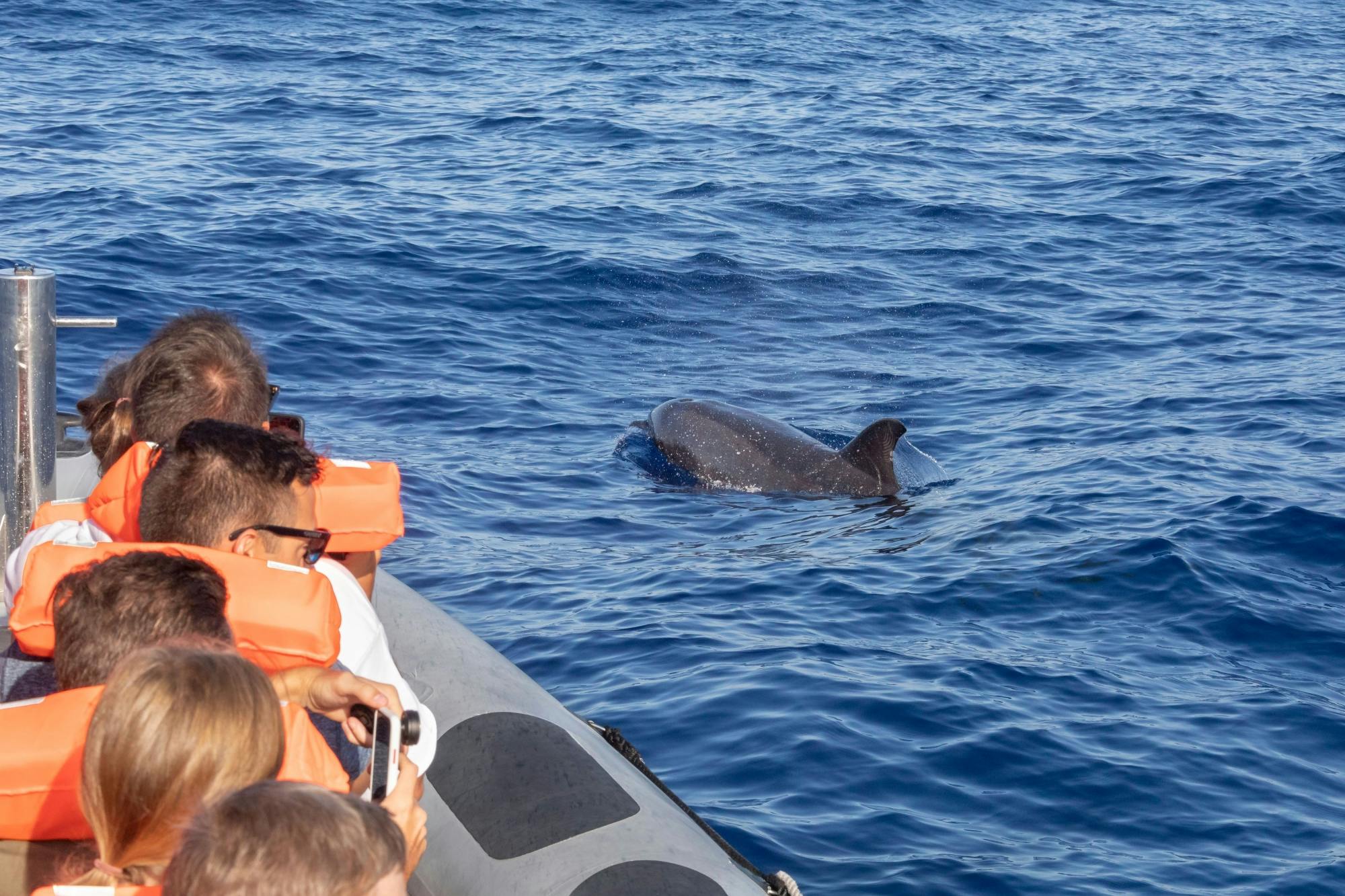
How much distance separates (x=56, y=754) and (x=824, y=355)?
1178cm

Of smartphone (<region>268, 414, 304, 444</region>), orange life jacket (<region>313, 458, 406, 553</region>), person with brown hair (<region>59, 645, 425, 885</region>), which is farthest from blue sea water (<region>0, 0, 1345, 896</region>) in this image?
person with brown hair (<region>59, 645, 425, 885</region>)

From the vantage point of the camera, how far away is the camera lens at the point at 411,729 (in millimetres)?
3127

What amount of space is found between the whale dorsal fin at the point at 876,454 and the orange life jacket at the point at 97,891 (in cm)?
808

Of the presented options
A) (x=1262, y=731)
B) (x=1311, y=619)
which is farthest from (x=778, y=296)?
(x=1262, y=731)

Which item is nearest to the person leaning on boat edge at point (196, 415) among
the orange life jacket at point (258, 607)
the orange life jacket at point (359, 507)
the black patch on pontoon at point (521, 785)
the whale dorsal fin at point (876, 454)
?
the orange life jacket at point (258, 607)

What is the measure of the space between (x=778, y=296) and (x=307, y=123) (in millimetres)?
8591

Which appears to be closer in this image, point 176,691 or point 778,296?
point 176,691

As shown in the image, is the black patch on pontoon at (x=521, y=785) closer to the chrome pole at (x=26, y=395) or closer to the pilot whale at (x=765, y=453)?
the chrome pole at (x=26, y=395)

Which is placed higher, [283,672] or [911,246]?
[283,672]

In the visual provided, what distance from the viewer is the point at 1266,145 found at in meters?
22.5

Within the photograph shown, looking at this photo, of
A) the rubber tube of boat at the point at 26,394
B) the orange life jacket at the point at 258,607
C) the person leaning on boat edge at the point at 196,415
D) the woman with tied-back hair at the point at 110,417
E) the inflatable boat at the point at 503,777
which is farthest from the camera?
the rubber tube of boat at the point at 26,394

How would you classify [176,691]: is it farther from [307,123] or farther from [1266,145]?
[1266,145]

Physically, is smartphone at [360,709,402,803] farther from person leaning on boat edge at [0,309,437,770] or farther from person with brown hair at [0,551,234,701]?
person leaning on boat edge at [0,309,437,770]

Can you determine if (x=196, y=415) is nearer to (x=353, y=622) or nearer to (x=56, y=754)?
(x=353, y=622)
